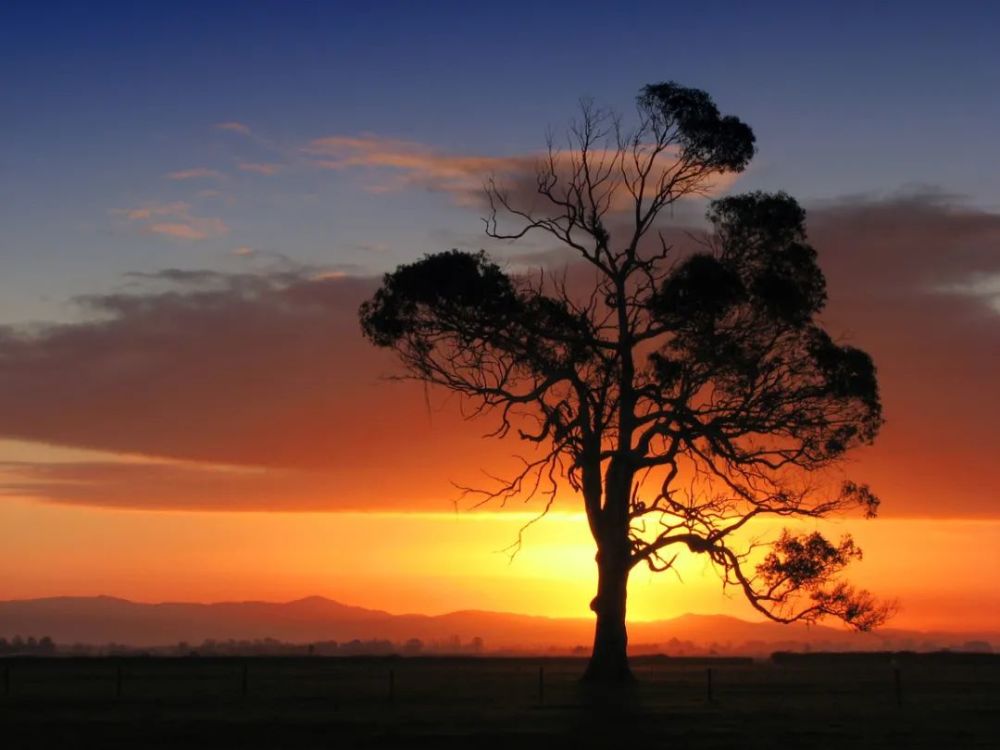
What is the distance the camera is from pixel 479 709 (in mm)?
43438

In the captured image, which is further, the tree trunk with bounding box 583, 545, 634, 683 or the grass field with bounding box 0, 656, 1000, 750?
the tree trunk with bounding box 583, 545, 634, 683

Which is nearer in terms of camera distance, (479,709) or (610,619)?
(479,709)

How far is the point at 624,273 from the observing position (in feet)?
171

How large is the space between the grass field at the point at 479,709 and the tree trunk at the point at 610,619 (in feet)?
3.86

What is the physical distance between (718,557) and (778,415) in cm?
542

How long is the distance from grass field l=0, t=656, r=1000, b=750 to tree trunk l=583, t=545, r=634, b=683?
1177mm

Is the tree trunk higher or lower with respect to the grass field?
higher

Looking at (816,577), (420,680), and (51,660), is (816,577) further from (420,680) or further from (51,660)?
(51,660)

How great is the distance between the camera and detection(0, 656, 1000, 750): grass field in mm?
35062

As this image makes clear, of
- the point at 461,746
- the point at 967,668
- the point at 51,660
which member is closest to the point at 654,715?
the point at 461,746

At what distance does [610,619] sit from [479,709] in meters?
8.70

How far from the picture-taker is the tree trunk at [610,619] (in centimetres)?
5069

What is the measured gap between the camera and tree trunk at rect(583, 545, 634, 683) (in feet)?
166

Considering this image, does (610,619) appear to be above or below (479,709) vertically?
above
